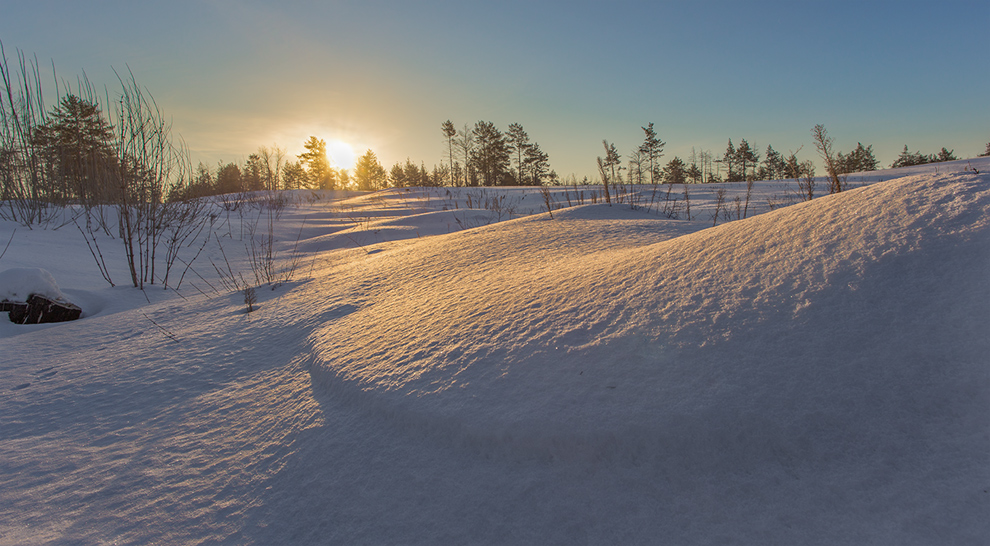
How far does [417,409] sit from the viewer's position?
44.6 inches

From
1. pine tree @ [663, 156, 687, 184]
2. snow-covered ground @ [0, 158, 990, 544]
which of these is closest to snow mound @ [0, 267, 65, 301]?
snow-covered ground @ [0, 158, 990, 544]

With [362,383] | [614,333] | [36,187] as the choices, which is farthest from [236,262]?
[614,333]

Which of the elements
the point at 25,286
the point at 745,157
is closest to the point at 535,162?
the point at 745,157

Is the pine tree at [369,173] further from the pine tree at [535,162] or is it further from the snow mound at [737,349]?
the snow mound at [737,349]

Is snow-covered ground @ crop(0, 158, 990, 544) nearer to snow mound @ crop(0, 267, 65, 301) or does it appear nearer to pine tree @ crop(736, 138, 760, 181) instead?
snow mound @ crop(0, 267, 65, 301)

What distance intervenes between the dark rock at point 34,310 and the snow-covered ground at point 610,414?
51.0 inches

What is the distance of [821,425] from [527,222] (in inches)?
108

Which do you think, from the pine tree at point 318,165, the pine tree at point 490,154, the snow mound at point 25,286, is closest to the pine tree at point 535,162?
the pine tree at point 490,154

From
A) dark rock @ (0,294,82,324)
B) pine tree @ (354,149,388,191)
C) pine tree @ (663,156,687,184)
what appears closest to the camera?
dark rock @ (0,294,82,324)

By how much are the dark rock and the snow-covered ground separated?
130 centimetres

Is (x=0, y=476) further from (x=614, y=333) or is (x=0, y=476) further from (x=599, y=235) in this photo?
(x=599, y=235)

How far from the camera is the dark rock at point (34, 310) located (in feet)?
8.41

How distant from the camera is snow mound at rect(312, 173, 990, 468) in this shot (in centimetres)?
88

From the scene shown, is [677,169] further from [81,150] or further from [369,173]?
[81,150]
